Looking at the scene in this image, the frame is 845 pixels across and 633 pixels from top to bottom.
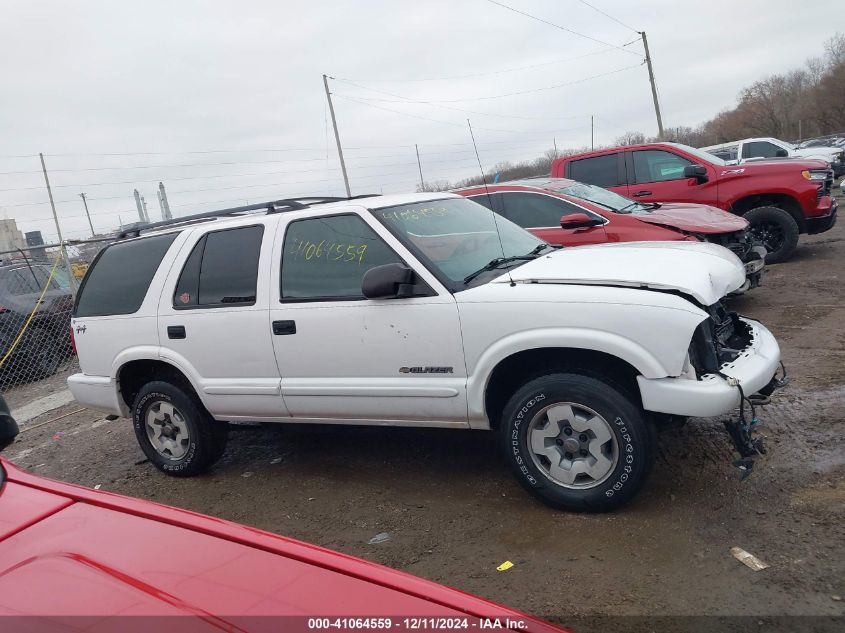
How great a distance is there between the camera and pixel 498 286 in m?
3.67

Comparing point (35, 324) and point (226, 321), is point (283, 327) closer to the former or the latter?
point (226, 321)

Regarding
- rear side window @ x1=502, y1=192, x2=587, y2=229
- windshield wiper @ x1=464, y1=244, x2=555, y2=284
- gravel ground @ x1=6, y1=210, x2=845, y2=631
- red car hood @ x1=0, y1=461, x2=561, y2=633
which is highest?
rear side window @ x1=502, y1=192, x2=587, y2=229

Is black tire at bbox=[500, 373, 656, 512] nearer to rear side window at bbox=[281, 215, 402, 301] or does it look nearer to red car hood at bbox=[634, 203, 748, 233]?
rear side window at bbox=[281, 215, 402, 301]

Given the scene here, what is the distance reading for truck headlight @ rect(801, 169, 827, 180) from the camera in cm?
926

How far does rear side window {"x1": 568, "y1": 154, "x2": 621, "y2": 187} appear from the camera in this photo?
10094mm

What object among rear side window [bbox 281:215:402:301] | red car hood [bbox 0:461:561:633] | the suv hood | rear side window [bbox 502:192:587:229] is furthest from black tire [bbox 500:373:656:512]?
rear side window [bbox 502:192:587:229]

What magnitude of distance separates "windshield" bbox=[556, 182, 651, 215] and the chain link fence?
6.68 meters

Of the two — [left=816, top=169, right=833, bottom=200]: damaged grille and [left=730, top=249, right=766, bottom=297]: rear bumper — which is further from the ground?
[left=816, top=169, right=833, bottom=200]: damaged grille

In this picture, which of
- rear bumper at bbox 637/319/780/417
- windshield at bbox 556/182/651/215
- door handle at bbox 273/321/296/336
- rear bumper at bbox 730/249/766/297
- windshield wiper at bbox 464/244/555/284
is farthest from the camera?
windshield at bbox 556/182/651/215

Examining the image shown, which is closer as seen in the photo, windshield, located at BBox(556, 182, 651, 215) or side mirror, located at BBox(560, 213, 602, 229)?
side mirror, located at BBox(560, 213, 602, 229)

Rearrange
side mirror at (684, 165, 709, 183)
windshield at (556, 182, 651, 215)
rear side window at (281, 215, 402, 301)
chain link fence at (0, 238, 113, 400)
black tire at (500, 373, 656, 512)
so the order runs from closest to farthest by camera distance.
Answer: black tire at (500, 373, 656, 512) < rear side window at (281, 215, 402, 301) < windshield at (556, 182, 651, 215) < side mirror at (684, 165, 709, 183) < chain link fence at (0, 238, 113, 400)

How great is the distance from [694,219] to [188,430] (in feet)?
18.7

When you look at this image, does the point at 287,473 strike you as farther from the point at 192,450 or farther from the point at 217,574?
the point at 217,574

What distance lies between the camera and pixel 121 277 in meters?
5.06
